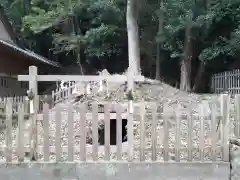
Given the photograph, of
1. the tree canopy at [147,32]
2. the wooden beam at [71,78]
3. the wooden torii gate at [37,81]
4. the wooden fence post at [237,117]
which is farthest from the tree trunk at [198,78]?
the wooden fence post at [237,117]

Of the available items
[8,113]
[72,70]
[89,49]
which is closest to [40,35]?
[72,70]

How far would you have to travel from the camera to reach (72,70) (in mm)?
29750

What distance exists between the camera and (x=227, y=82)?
65.2ft

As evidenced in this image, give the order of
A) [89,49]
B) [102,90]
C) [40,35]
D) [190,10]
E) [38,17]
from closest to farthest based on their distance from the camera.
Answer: [102,90] < [190,10] < [38,17] < [89,49] < [40,35]

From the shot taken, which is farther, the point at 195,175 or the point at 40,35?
the point at 40,35

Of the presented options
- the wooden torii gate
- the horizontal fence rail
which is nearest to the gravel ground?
the horizontal fence rail

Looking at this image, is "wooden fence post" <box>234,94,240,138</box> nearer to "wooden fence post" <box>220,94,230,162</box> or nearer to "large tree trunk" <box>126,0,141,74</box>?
"wooden fence post" <box>220,94,230,162</box>

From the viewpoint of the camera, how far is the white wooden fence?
18.3 metres

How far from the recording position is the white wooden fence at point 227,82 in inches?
720

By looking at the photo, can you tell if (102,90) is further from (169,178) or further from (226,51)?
(226,51)

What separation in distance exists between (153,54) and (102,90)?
52.5 ft

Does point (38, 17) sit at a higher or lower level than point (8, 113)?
higher

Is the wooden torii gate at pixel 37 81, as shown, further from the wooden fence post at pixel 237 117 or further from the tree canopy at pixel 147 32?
the tree canopy at pixel 147 32

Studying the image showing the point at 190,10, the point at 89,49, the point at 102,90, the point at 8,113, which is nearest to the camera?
the point at 8,113
